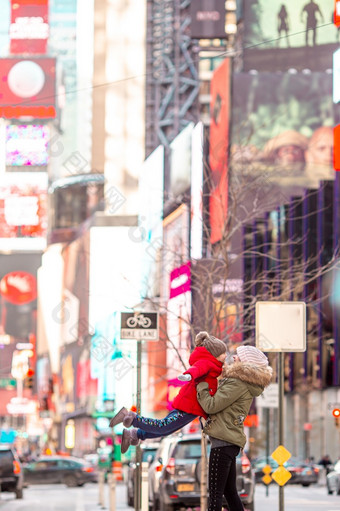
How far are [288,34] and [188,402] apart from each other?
10587 cm

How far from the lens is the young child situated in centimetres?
1065

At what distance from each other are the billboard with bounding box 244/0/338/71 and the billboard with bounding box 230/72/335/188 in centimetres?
664

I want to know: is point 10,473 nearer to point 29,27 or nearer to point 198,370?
point 198,370

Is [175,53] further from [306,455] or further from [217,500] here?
[217,500]

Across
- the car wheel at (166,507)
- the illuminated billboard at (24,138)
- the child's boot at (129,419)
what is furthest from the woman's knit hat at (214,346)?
the illuminated billboard at (24,138)

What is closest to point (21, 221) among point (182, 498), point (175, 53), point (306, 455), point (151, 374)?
point (175, 53)

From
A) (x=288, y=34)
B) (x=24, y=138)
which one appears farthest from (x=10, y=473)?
(x=24, y=138)

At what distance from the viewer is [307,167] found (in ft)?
343

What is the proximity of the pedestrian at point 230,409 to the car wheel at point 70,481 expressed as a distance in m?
44.3

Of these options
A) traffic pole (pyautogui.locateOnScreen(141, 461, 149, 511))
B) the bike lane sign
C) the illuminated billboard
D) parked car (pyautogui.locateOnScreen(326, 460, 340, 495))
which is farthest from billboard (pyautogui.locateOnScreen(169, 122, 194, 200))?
traffic pole (pyautogui.locateOnScreen(141, 461, 149, 511))

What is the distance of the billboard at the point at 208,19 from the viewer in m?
105

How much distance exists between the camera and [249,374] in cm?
1084

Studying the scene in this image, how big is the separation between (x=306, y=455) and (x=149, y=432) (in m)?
75.3

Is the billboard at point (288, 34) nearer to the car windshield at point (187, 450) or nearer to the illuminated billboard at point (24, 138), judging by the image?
the illuminated billboard at point (24, 138)
